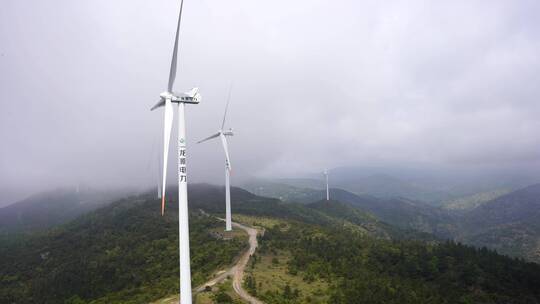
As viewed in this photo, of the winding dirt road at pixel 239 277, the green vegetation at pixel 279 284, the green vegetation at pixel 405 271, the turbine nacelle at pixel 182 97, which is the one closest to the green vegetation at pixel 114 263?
the winding dirt road at pixel 239 277

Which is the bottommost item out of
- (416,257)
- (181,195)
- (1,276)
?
(1,276)

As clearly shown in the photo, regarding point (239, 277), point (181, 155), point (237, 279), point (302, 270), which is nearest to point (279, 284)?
point (237, 279)

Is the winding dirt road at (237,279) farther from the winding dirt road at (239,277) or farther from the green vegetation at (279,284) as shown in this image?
the green vegetation at (279,284)

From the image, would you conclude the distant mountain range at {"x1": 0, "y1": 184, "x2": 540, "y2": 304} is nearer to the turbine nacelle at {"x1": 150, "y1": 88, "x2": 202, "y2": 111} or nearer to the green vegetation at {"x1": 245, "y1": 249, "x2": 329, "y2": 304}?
the green vegetation at {"x1": 245, "y1": 249, "x2": 329, "y2": 304}


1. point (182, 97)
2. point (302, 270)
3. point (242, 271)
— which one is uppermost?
point (182, 97)

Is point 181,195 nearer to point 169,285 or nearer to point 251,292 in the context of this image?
point 251,292

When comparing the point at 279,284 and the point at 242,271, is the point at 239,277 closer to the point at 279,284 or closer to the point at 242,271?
the point at 242,271

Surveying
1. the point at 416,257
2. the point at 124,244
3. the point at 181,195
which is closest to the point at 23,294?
the point at 124,244

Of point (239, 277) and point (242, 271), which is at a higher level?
point (239, 277)
